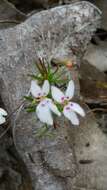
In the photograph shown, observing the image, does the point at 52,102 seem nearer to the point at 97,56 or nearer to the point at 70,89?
the point at 70,89

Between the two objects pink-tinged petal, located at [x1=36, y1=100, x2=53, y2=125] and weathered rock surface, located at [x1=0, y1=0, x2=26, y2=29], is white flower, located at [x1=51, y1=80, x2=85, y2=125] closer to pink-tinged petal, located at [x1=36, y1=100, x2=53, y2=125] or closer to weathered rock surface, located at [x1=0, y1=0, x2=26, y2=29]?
pink-tinged petal, located at [x1=36, y1=100, x2=53, y2=125]

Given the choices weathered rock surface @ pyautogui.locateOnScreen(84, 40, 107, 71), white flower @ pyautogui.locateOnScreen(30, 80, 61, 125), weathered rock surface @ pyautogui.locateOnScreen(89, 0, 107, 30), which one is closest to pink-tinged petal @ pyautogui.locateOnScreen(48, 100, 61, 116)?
white flower @ pyautogui.locateOnScreen(30, 80, 61, 125)

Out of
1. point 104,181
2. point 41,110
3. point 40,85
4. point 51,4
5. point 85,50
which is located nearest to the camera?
point 41,110

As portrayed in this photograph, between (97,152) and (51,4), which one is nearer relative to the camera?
(97,152)

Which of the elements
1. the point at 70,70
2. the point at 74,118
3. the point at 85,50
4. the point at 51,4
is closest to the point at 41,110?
the point at 74,118

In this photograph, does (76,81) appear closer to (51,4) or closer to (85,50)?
(85,50)

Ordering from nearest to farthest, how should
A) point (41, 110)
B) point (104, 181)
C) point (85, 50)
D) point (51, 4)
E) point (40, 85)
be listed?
1. point (41, 110)
2. point (40, 85)
3. point (104, 181)
4. point (85, 50)
5. point (51, 4)

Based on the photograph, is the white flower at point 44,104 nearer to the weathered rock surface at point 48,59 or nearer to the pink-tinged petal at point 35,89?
the pink-tinged petal at point 35,89

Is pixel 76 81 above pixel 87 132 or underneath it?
above

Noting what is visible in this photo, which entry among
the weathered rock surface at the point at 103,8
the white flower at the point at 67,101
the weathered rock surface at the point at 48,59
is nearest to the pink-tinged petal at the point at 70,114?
the white flower at the point at 67,101
